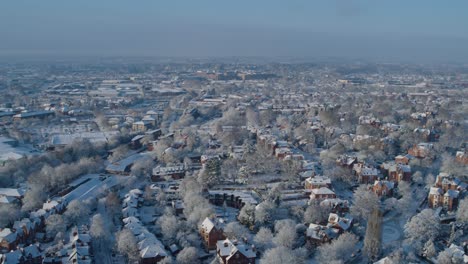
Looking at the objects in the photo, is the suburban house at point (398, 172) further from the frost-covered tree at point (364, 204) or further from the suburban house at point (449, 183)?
the frost-covered tree at point (364, 204)

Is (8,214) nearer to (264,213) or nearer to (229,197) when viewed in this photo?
(229,197)

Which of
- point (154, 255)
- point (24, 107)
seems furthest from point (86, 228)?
point (24, 107)

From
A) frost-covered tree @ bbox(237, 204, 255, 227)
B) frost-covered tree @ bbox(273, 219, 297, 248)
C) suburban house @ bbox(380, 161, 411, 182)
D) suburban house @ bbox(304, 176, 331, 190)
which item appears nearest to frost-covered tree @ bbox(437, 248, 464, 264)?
frost-covered tree @ bbox(273, 219, 297, 248)

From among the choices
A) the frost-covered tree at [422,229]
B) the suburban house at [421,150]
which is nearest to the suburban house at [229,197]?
the frost-covered tree at [422,229]

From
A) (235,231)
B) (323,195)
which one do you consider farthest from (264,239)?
(323,195)

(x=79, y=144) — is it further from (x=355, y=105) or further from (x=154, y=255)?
(x=355, y=105)

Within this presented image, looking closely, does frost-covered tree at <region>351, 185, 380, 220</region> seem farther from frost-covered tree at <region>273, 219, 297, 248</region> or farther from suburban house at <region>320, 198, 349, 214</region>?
frost-covered tree at <region>273, 219, 297, 248</region>
